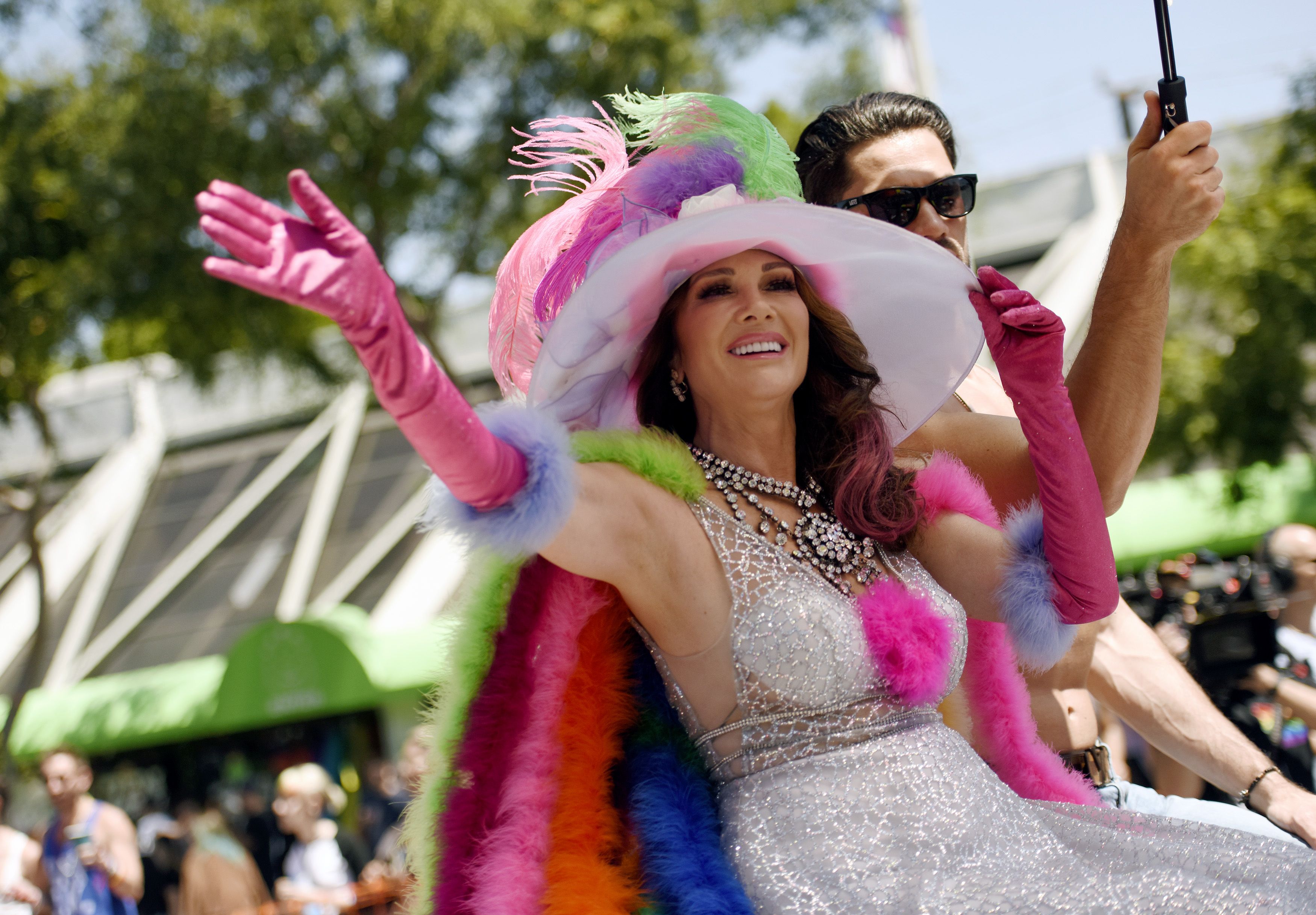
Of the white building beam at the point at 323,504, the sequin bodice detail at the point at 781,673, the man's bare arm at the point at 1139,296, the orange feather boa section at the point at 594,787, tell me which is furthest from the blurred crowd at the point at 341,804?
the white building beam at the point at 323,504

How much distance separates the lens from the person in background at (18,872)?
19.7ft

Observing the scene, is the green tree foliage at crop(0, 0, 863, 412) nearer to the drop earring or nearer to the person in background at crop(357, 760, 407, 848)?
the person in background at crop(357, 760, 407, 848)

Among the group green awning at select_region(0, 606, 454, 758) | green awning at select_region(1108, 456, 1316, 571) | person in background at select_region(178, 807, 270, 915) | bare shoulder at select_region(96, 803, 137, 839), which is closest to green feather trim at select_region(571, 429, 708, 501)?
bare shoulder at select_region(96, 803, 137, 839)

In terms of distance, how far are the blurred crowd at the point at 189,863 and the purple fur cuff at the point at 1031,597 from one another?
376cm

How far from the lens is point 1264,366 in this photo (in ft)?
40.4

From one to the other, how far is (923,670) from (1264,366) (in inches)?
468

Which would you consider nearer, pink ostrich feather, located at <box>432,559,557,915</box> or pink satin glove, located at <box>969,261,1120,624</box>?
pink ostrich feather, located at <box>432,559,557,915</box>

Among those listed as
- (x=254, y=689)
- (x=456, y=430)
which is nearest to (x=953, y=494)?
(x=456, y=430)

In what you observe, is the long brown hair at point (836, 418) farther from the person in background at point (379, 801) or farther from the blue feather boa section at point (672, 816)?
the person in background at point (379, 801)

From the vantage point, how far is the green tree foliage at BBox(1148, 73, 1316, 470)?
38.4ft

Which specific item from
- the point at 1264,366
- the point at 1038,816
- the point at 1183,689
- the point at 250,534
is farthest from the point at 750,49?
the point at 1038,816

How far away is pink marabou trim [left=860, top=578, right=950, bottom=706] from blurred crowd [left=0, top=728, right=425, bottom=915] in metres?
3.81

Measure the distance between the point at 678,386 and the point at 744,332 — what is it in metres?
0.20

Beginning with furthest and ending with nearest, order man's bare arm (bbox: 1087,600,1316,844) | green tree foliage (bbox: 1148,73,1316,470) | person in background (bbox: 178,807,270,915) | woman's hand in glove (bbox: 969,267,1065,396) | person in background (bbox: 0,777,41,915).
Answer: green tree foliage (bbox: 1148,73,1316,470)
person in background (bbox: 178,807,270,915)
person in background (bbox: 0,777,41,915)
man's bare arm (bbox: 1087,600,1316,844)
woman's hand in glove (bbox: 969,267,1065,396)
